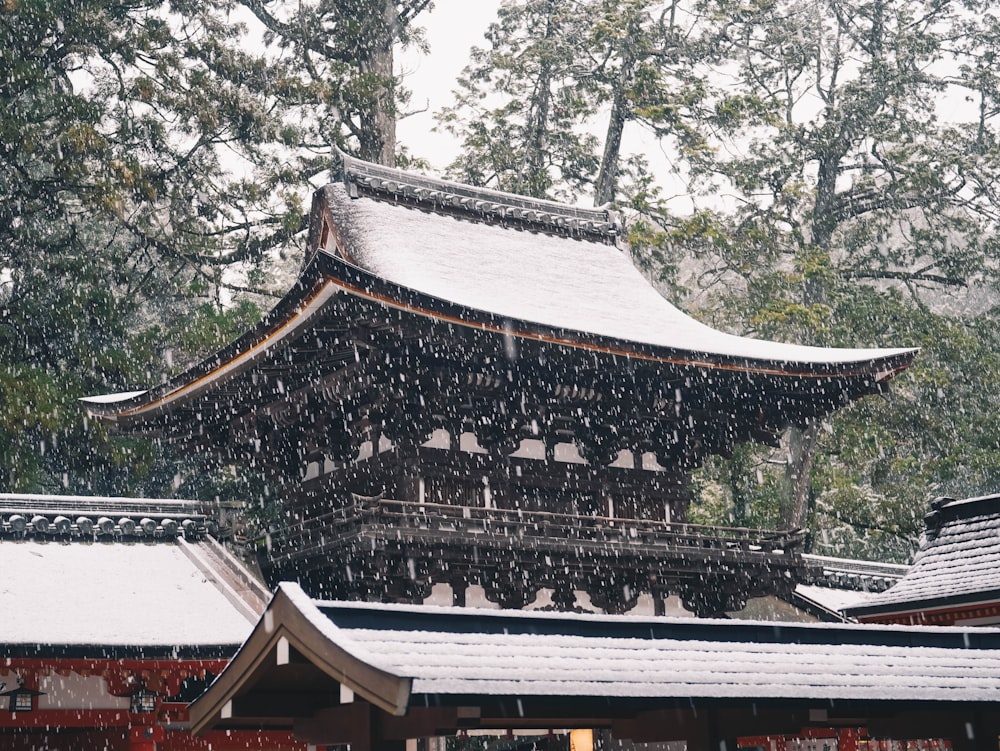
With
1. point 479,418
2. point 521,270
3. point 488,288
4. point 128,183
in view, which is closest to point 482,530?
point 479,418

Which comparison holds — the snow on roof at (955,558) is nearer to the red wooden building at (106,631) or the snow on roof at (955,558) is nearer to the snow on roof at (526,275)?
the snow on roof at (526,275)

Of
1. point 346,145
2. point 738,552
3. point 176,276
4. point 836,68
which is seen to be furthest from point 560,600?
point 836,68

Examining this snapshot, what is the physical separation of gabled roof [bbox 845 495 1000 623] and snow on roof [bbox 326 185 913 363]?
7.79 ft

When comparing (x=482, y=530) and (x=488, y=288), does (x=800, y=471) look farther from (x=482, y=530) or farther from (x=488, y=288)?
(x=482, y=530)

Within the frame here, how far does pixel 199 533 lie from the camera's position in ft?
49.9

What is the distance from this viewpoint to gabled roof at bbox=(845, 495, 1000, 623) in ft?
45.8

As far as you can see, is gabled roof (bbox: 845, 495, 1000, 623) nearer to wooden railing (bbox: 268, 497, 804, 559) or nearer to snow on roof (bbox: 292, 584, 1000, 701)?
wooden railing (bbox: 268, 497, 804, 559)

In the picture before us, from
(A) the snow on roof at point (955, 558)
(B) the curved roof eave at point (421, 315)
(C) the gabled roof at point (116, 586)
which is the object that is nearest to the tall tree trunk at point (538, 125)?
(B) the curved roof eave at point (421, 315)

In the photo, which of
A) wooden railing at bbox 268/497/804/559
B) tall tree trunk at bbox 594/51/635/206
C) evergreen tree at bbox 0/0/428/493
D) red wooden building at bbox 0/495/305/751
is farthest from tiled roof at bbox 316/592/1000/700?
tall tree trunk at bbox 594/51/635/206

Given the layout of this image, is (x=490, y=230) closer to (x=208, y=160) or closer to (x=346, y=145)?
(x=208, y=160)

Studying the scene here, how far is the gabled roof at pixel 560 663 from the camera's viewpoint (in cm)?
684

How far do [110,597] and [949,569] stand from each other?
32.8ft

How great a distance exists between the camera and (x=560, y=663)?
7.55 metres

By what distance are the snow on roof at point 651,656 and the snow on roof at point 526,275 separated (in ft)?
18.3
